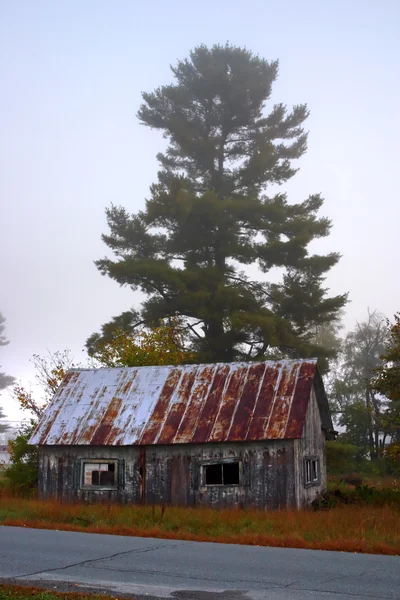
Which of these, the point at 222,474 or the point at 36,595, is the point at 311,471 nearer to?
the point at 222,474

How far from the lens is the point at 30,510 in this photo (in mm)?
21484

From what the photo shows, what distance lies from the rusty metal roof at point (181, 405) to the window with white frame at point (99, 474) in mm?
960

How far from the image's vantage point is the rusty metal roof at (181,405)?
24.4 meters

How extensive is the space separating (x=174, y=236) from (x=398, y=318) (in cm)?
2340

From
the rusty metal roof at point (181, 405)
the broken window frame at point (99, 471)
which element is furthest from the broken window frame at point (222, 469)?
the broken window frame at point (99, 471)

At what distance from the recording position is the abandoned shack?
23.9m

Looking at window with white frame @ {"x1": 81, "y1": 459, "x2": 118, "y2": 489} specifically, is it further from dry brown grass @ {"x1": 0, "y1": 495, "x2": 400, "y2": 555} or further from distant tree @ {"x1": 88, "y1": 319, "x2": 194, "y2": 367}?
distant tree @ {"x1": 88, "y1": 319, "x2": 194, "y2": 367}

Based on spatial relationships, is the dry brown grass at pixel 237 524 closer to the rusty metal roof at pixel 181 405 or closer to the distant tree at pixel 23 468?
the rusty metal roof at pixel 181 405

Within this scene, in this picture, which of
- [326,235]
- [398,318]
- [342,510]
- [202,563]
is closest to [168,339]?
[326,235]

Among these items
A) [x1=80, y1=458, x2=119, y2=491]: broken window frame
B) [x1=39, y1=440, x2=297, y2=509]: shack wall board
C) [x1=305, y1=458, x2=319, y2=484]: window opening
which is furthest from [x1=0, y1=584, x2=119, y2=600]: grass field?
[x1=305, y1=458, x2=319, y2=484]: window opening

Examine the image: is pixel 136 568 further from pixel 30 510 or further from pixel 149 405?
pixel 149 405

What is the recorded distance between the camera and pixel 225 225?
156ft

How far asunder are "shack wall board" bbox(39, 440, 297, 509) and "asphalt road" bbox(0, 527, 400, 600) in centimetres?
817

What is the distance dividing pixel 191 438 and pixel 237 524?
5889 millimetres
